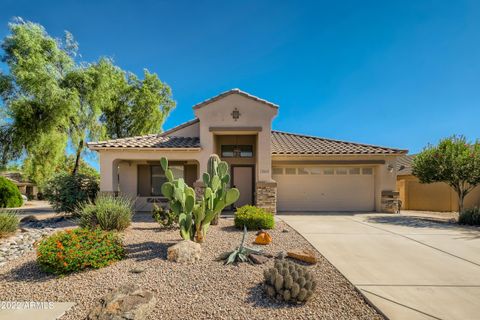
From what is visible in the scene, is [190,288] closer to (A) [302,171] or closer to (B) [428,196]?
(A) [302,171]

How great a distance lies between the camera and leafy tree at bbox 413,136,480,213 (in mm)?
10680

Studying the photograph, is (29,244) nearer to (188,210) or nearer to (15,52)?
(188,210)

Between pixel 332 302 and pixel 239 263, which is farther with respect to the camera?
pixel 239 263

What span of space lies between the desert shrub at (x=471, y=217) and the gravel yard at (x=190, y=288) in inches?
345

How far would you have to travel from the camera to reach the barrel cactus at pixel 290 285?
3.51m

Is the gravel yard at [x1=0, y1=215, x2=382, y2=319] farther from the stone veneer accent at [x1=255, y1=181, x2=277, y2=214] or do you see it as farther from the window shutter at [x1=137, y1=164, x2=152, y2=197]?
the window shutter at [x1=137, y1=164, x2=152, y2=197]

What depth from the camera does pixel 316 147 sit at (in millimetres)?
13406

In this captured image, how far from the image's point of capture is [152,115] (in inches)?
931

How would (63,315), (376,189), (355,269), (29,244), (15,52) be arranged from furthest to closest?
(15,52) → (376,189) → (29,244) → (355,269) → (63,315)

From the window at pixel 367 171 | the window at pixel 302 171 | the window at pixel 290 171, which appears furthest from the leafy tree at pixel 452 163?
the window at pixel 290 171

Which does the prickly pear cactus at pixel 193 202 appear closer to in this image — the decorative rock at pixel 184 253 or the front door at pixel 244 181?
the decorative rock at pixel 184 253

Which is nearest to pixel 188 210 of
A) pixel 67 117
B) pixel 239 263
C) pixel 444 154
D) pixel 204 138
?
pixel 239 263

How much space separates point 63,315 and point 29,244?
4505 mm

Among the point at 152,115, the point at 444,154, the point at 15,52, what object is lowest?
the point at 444,154
